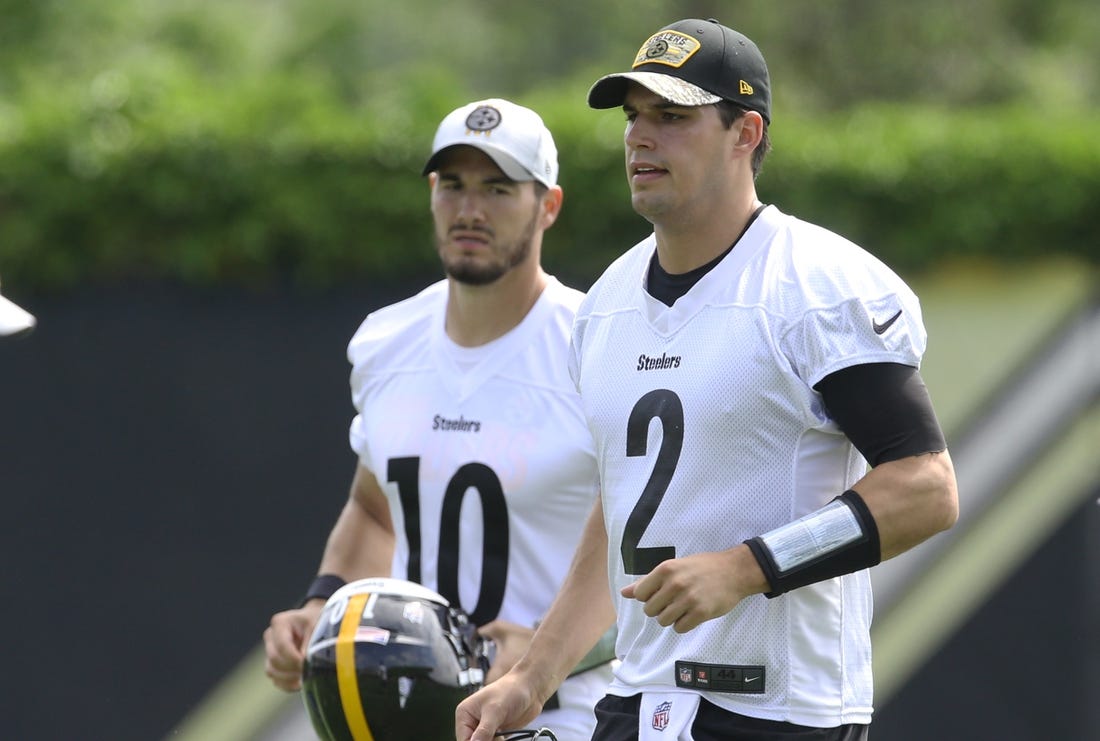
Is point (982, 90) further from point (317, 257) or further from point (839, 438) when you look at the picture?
point (839, 438)

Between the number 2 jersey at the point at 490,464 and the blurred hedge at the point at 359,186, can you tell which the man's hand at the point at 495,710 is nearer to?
the number 2 jersey at the point at 490,464

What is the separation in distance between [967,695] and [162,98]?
4.35 meters

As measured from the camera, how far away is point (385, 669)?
3705mm

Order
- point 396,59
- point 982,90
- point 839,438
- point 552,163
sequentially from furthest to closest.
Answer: point 396,59
point 982,90
point 552,163
point 839,438

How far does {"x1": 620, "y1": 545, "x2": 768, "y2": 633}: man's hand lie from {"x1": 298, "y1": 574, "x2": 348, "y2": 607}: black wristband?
1831mm

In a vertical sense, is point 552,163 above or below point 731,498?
above

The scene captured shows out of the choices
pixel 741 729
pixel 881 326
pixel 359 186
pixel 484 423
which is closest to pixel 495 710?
pixel 741 729

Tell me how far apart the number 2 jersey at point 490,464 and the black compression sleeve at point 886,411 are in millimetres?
1312

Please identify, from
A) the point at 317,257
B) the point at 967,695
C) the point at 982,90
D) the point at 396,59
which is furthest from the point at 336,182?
the point at 396,59

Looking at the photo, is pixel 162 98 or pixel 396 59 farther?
pixel 396 59

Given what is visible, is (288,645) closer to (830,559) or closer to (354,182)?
(830,559)

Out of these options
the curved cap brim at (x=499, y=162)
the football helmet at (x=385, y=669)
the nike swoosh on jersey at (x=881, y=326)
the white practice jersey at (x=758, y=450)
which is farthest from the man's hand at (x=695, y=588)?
the curved cap brim at (x=499, y=162)

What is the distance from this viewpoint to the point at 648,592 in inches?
110

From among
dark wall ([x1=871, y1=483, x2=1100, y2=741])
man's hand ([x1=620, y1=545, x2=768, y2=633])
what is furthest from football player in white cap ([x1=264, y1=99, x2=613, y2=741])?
dark wall ([x1=871, y1=483, x2=1100, y2=741])
